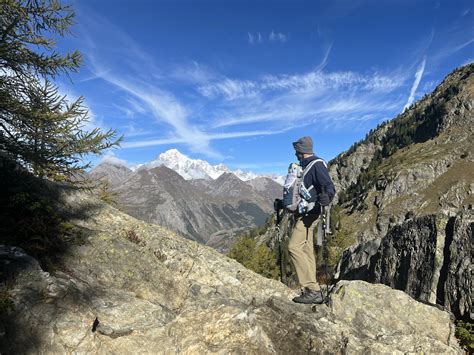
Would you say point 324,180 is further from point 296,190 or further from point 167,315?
point 167,315

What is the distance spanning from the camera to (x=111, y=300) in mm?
9578

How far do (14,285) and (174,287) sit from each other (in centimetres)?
537

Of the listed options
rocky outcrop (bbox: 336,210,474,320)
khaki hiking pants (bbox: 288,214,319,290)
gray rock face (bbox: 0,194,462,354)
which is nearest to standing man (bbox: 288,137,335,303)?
khaki hiking pants (bbox: 288,214,319,290)

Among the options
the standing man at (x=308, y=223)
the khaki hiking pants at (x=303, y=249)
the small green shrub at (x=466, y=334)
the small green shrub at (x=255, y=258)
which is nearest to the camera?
the small green shrub at (x=466, y=334)

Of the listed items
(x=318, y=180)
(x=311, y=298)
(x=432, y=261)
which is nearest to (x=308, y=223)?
(x=318, y=180)

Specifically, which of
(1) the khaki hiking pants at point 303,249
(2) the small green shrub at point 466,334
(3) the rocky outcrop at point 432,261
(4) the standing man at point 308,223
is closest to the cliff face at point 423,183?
(3) the rocky outcrop at point 432,261

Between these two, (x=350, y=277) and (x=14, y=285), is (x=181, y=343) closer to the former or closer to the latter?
(x=14, y=285)

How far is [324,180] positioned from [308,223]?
1.44 meters

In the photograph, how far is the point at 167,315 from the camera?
379 inches

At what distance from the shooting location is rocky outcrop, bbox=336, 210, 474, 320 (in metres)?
11.4

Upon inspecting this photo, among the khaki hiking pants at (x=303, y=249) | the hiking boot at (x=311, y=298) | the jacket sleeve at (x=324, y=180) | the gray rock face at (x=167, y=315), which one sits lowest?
the gray rock face at (x=167, y=315)

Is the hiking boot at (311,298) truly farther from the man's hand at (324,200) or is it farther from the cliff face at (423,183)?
the cliff face at (423,183)

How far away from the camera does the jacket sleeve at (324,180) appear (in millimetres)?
9984

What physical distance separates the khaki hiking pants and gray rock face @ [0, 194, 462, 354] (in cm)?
92
